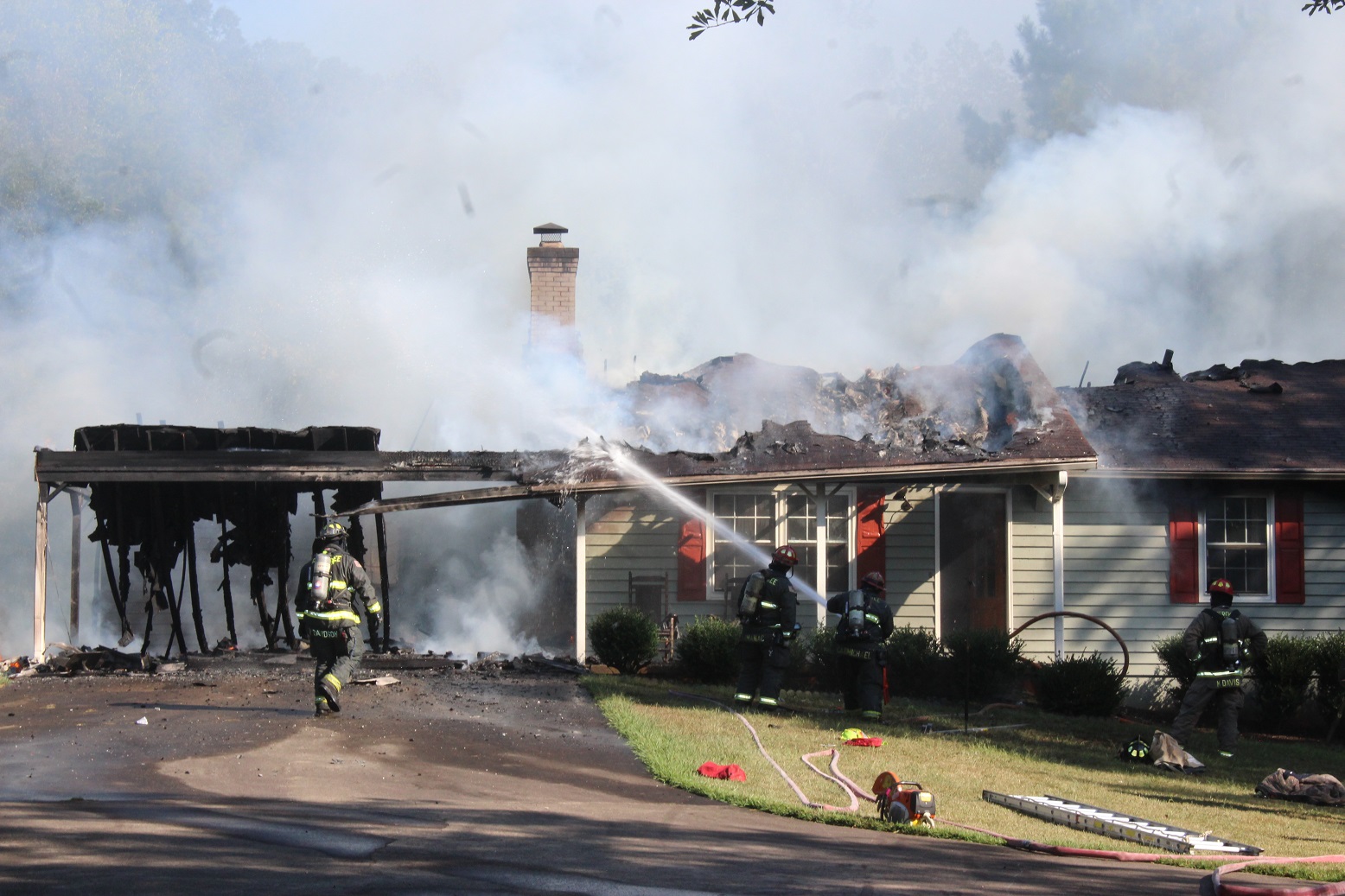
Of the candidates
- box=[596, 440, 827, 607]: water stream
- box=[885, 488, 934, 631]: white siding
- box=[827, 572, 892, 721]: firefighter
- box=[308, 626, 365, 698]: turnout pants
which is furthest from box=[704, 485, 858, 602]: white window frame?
box=[308, 626, 365, 698]: turnout pants

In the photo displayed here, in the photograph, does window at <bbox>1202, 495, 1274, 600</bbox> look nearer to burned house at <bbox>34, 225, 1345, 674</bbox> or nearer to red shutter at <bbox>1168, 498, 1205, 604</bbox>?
burned house at <bbox>34, 225, 1345, 674</bbox>

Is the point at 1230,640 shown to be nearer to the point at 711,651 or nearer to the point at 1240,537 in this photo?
the point at 711,651

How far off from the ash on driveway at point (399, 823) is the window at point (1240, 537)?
34.1 ft

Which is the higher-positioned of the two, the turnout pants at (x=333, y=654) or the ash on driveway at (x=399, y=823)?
the turnout pants at (x=333, y=654)

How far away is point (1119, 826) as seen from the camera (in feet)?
24.5

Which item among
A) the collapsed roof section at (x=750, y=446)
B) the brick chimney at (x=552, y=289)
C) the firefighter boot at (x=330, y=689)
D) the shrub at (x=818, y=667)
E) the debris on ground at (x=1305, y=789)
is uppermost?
the brick chimney at (x=552, y=289)

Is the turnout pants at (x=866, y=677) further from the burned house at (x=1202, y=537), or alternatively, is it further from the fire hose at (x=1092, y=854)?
the burned house at (x=1202, y=537)

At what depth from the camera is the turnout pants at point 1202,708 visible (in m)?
12.2

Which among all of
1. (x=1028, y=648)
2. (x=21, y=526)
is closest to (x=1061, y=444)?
(x=1028, y=648)

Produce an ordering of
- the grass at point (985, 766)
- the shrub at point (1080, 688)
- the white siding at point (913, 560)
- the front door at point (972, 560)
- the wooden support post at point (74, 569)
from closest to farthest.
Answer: the grass at point (985, 766), the shrub at point (1080, 688), the wooden support post at point (74, 569), the white siding at point (913, 560), the front door at point (972, 560)

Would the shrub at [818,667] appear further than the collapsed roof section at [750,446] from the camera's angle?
No

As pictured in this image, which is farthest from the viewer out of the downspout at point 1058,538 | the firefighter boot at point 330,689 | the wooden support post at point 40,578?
the downspout at point 1058,538

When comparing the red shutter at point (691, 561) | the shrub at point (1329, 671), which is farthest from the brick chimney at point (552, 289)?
the shrub at point (1329, 671)

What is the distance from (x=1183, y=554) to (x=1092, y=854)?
37.1 ft
